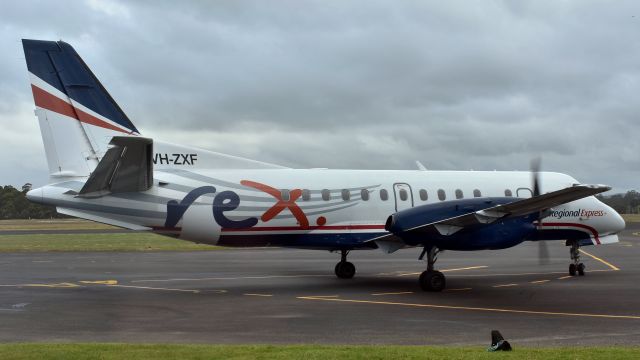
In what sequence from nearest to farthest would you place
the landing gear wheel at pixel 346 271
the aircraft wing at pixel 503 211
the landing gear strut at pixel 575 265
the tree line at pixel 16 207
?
1. the aircraft wing at pixel 503 211
2. the landing gear wheel at pixel 346 271
3. the landing gear strut at pixel 575 265
4. the tree line at pixel 16 207

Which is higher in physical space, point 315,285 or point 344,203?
point 344,203

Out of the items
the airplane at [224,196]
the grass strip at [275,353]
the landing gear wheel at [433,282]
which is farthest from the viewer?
the landing gear wheel at [433,282]

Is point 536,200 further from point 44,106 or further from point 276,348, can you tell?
point 44,106

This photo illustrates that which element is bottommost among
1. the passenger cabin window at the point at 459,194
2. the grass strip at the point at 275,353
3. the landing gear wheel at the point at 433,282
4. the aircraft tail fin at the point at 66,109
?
the grass strip at the point at 275,353

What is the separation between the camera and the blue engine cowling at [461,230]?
56.9 ft

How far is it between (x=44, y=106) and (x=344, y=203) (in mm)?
8624

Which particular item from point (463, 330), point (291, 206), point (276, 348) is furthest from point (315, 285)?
point (276, 348)

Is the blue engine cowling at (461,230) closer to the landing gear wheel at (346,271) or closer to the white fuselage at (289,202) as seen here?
the white fuselage at (289,202)


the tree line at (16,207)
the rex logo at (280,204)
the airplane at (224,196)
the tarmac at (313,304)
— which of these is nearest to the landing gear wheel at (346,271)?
the tarmac at (313,304)

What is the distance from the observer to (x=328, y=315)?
13102mm

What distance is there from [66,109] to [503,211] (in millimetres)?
11648

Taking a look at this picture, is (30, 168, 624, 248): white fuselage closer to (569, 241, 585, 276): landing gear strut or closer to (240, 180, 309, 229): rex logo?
(240, 180, 309, 229): rex logo

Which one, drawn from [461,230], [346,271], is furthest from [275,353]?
[346,271]

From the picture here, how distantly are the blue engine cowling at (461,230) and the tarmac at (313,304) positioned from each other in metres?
1.35
